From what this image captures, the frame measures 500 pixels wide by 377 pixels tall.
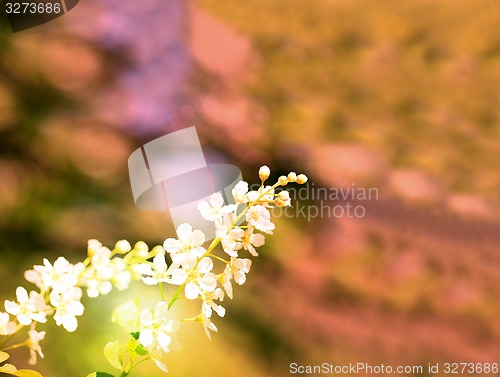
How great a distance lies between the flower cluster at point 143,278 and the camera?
29 centimetres

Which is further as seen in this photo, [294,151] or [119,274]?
[294,151]

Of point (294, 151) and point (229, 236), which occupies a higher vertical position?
point (229, 236)

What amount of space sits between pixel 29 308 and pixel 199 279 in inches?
3.6

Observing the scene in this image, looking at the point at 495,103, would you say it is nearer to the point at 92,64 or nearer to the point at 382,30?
the point at 382,30

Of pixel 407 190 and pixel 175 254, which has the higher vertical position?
pixel 175 254

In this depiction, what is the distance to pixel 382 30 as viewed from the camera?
86 cm

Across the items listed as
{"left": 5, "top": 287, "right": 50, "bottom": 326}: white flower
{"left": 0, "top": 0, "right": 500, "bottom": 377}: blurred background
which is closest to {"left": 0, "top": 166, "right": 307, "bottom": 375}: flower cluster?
{"left": 5, "top": 287, "right": 50, "bottom": 326}: white flower

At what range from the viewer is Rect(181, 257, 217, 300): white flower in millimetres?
315

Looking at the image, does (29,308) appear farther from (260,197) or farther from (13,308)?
(260,197)

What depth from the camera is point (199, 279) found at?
1.05 ft

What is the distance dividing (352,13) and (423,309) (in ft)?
1.49

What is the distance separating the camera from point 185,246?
0.32 metres

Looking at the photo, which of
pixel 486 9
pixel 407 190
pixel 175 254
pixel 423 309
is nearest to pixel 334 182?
pixel 407 190

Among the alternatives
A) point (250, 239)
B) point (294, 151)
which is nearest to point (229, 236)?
point (250, 239)
